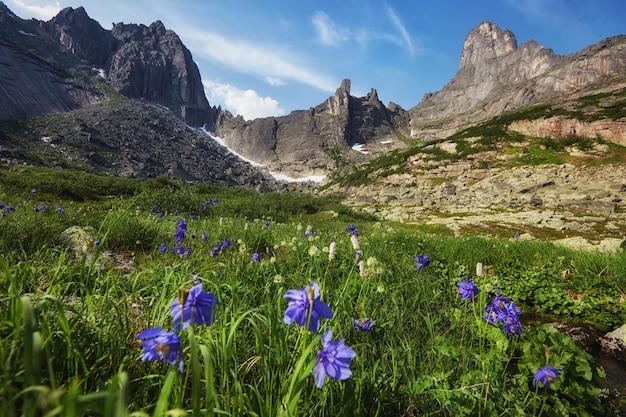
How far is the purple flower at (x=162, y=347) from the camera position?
1214mm

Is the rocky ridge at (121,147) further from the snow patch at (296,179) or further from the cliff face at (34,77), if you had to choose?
the cliff face at (34,77)

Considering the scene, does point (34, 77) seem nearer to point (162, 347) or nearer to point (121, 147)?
point (121, 147)

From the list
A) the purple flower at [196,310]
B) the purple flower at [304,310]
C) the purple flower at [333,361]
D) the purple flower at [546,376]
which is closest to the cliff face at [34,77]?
the purple flower at [196,310]

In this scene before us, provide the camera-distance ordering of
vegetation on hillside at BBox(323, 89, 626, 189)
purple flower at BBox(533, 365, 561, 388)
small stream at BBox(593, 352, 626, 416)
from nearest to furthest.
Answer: purple flower at BBox(533, 365, 561, 388)
small stream at BBox(593, 352, 626, 416)
vegetation on hillside at BBox(323, 89, 626, 189)

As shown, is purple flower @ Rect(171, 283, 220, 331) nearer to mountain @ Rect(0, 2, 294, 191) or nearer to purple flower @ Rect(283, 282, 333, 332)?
purple flower @ Rect(283, 282, 333, 332)

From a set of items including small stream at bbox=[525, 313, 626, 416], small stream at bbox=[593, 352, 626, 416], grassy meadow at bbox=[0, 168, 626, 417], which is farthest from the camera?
small stream at bbox=[525, 313, 626, 416]

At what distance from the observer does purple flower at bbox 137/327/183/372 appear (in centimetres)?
121

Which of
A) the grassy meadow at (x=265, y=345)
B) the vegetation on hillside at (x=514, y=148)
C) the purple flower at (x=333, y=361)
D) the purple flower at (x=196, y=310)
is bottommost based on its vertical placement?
the grassy meadow at (x=265, y=345)

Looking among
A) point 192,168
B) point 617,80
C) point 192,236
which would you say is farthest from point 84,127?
point 617,80

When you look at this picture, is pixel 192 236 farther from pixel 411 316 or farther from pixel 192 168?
pixel 192 168

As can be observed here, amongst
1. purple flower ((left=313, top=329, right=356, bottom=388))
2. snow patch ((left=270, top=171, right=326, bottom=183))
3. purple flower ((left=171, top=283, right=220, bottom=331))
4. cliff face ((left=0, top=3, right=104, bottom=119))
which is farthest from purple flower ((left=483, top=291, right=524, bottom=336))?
snow patch ((left=270, top=171, right=326, bottom=183))

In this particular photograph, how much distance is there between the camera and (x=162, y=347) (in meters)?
1.23

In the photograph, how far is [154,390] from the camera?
6.39 ft

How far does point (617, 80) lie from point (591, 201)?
105247mm
